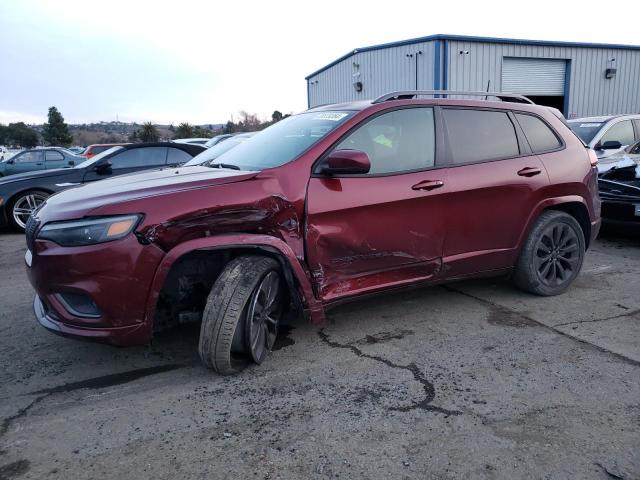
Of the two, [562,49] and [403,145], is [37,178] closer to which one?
[403,145]

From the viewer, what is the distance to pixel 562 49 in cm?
1922

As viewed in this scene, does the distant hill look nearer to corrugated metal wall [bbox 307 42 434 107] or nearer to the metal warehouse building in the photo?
corrugated metal wall [bbox 307 42 434 107]

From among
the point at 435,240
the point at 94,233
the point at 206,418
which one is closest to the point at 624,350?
the point at 435,240

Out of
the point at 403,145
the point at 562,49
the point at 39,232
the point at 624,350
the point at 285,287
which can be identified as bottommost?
the point at 624,350

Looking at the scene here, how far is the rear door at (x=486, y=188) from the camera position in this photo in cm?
376

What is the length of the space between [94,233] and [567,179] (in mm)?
3756

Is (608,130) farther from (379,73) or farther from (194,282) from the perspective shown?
(379,73)

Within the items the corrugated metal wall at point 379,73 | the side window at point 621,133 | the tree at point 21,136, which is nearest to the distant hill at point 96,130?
the tree at point 21,136

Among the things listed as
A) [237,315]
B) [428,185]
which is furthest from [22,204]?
[428,185]

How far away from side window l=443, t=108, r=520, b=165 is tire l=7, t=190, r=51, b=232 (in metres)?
7.25

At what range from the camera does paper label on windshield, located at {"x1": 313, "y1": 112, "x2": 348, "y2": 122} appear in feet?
11.7

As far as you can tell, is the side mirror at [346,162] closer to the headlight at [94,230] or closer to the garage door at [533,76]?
the headlight at [94,230]

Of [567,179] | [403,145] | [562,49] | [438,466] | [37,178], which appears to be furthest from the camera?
[562,49]

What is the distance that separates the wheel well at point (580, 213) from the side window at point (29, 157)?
18.2 metres
